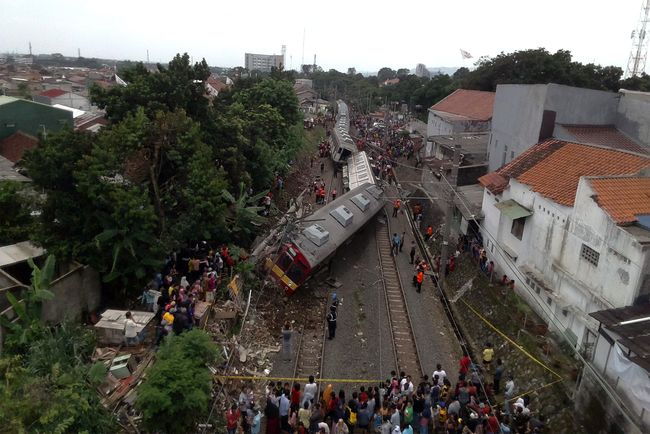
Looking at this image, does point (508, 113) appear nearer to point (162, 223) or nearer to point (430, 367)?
point (430, 367)

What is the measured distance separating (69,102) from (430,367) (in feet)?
165

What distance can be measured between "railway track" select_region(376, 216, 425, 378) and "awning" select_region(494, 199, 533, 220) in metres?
5.06

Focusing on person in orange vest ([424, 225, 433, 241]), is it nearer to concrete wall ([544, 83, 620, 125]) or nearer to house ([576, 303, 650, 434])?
concrete wall ([544, 83, 620, 125])

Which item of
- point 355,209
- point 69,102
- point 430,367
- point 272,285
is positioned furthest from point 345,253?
point 69,102

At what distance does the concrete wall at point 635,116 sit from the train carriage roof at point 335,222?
12462mm

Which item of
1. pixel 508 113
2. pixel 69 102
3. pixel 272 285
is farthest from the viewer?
pixel 69 102

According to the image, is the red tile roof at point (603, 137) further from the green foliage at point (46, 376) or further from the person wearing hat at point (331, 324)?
the green foliage at point (46, 376)

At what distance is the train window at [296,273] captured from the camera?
18.1 meters

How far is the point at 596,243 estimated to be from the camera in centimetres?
1380

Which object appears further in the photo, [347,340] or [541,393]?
[347,340]

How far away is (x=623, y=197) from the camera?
14.0 metres

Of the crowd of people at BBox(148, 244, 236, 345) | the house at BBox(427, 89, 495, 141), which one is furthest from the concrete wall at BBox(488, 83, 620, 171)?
the crowd of people at BBox(148, 244, 236, 345)

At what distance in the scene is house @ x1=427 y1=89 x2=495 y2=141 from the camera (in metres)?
40.3

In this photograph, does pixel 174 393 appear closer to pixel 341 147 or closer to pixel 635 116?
pixel 635 116
